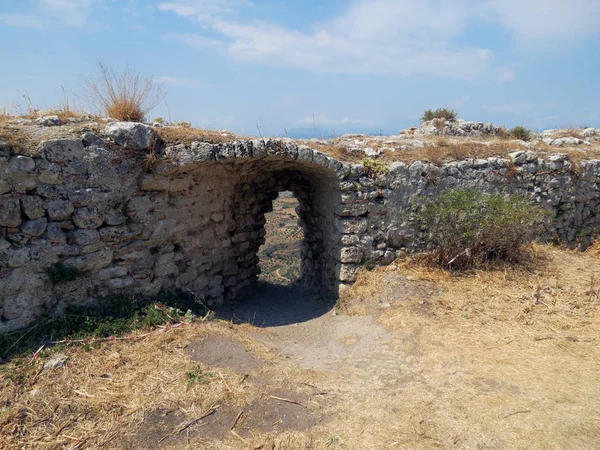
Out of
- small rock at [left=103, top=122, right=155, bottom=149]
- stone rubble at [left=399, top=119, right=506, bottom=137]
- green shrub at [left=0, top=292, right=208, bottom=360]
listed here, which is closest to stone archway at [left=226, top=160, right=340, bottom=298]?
small rock at [left=103, top=122, right=155, bottom=149]

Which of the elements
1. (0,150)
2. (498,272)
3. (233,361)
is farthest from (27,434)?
(498,272)

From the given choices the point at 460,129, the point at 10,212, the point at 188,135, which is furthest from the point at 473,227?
the point at 10,212

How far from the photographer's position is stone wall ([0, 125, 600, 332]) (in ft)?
15.9

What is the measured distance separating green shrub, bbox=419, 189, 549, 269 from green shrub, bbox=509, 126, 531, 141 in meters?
4.64

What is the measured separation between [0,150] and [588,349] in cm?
680

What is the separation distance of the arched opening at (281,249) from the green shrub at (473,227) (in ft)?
20.6

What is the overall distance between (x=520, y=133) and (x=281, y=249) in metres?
14.3

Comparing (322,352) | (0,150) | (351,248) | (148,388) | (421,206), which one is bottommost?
(322,352)

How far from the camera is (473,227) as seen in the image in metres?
6.80

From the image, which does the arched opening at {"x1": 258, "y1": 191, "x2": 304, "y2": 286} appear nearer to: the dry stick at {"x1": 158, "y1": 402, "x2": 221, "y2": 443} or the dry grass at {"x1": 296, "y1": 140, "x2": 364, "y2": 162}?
the dry grass at {"x1": 296, "y1": 140, "x2": 364, "y2": 162}

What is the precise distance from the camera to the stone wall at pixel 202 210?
15.9 ft

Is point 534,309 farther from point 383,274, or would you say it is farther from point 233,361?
point 233,361

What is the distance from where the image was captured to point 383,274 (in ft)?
22.2

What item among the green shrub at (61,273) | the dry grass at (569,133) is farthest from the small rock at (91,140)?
A: the dry grass at (569,133)
